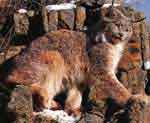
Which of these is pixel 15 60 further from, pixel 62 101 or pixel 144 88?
pixel 144 88

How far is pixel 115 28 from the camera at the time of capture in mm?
9359

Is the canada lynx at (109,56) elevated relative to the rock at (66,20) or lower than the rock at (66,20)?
lower

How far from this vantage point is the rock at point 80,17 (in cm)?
1028

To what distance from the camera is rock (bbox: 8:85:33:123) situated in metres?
8.36

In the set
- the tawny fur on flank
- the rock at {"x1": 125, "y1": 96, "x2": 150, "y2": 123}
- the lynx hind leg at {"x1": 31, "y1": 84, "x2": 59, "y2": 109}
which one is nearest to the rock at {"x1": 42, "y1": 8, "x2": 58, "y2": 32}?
the tawny fur on flank

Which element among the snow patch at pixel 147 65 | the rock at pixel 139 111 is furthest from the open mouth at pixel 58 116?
the snow patch at pixel 147 65

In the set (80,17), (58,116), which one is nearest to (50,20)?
(80,17)

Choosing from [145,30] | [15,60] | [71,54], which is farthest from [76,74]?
[145,30]

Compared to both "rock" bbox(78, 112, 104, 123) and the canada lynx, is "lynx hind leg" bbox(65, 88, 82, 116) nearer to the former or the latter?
the canada lynx

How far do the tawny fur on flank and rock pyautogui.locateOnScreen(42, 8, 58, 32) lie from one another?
0.76 meters

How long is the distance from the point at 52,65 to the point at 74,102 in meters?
0.59

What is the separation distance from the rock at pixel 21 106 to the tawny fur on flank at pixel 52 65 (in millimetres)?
543

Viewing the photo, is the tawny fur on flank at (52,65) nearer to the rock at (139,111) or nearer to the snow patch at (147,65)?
the snow patch at (147,65)

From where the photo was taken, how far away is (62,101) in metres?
9.37
